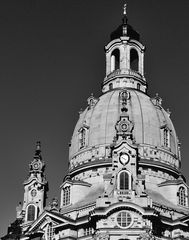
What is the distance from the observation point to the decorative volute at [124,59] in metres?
99.7

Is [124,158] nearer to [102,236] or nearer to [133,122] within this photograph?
[133,122]

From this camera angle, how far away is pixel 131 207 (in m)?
73.2

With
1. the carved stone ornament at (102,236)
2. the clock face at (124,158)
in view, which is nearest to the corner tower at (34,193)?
the clock face at (124,158)

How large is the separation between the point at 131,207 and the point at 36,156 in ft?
92.3

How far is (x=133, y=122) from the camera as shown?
8925cm

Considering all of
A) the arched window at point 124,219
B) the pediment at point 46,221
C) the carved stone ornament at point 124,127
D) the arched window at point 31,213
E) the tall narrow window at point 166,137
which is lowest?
the arched window at point 124,219

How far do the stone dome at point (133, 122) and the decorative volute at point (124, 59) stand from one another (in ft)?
12.8

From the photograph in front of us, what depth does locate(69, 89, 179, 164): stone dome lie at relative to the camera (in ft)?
292

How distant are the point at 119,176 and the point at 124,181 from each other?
3.20ft

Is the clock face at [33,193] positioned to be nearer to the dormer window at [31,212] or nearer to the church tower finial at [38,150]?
the dormer window at [31,212]

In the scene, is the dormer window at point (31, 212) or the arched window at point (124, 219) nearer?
the arched window at point (124, 219)

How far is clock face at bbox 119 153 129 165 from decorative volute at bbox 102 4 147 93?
21.8 m

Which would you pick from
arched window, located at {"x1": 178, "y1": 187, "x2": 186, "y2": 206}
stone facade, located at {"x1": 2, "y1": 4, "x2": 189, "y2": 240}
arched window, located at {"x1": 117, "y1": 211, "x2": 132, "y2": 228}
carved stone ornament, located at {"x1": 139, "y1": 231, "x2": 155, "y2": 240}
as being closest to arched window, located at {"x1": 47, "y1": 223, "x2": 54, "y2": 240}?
stone facade, located at {"x1": 2, "y1": 4, "x2": 189, "y2": 240}

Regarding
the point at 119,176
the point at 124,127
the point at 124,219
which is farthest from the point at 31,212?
the point at 124,219
